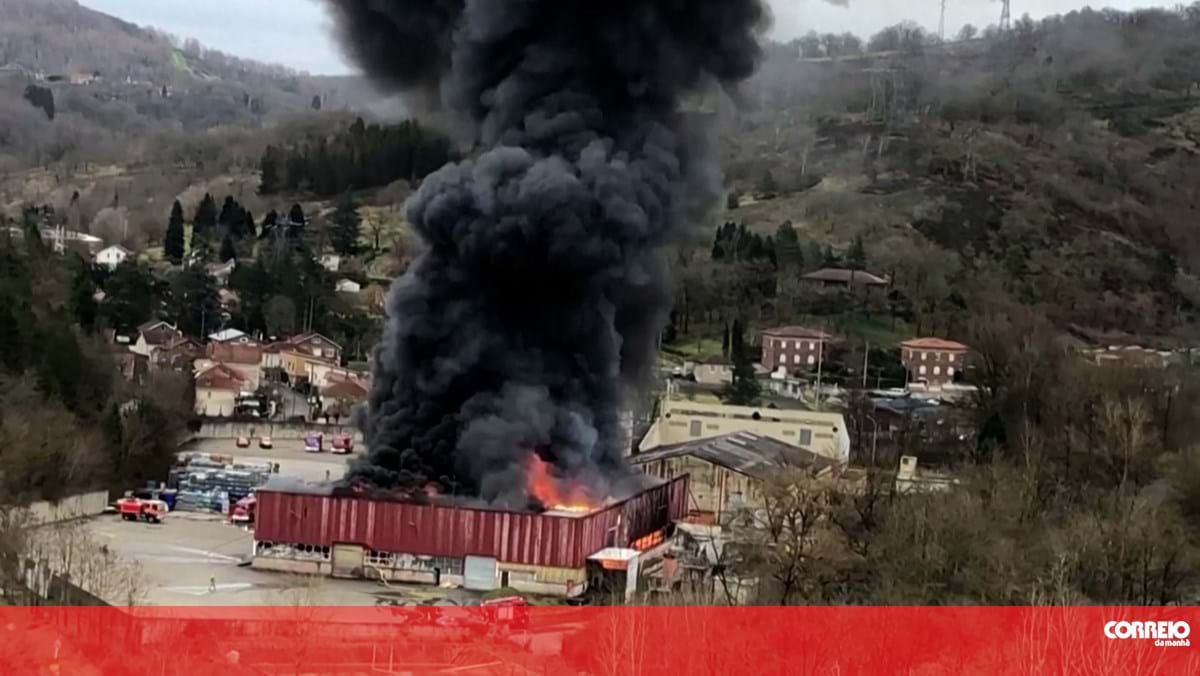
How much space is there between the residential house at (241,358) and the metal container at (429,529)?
1950 centimetres

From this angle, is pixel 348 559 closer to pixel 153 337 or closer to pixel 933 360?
pixel 153 337

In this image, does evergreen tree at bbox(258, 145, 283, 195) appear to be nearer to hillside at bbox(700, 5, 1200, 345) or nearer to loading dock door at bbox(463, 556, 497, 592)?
hillside at bbox(700, 5, 1200, 345)

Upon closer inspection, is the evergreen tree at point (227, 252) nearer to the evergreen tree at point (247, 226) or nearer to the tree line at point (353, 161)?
the evergreen tree at point (247, 226)

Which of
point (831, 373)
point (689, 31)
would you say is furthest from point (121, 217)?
point (689, 31)

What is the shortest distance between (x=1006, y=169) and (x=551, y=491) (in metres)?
57.4

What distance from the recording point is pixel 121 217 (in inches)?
2562

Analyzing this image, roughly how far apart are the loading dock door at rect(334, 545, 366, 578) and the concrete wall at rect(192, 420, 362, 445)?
535 inches

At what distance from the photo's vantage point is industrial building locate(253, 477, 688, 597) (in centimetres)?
1925

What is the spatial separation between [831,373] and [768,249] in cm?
1137

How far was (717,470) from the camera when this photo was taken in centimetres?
2602

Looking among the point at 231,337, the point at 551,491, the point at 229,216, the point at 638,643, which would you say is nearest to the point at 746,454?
the point at 551,491

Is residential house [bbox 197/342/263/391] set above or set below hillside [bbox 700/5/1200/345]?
below

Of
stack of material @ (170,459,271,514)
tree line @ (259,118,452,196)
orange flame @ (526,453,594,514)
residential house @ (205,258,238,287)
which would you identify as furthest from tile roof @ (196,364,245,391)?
tree line @ (259,118,452,196)

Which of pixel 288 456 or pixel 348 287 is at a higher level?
pixel 348 287
